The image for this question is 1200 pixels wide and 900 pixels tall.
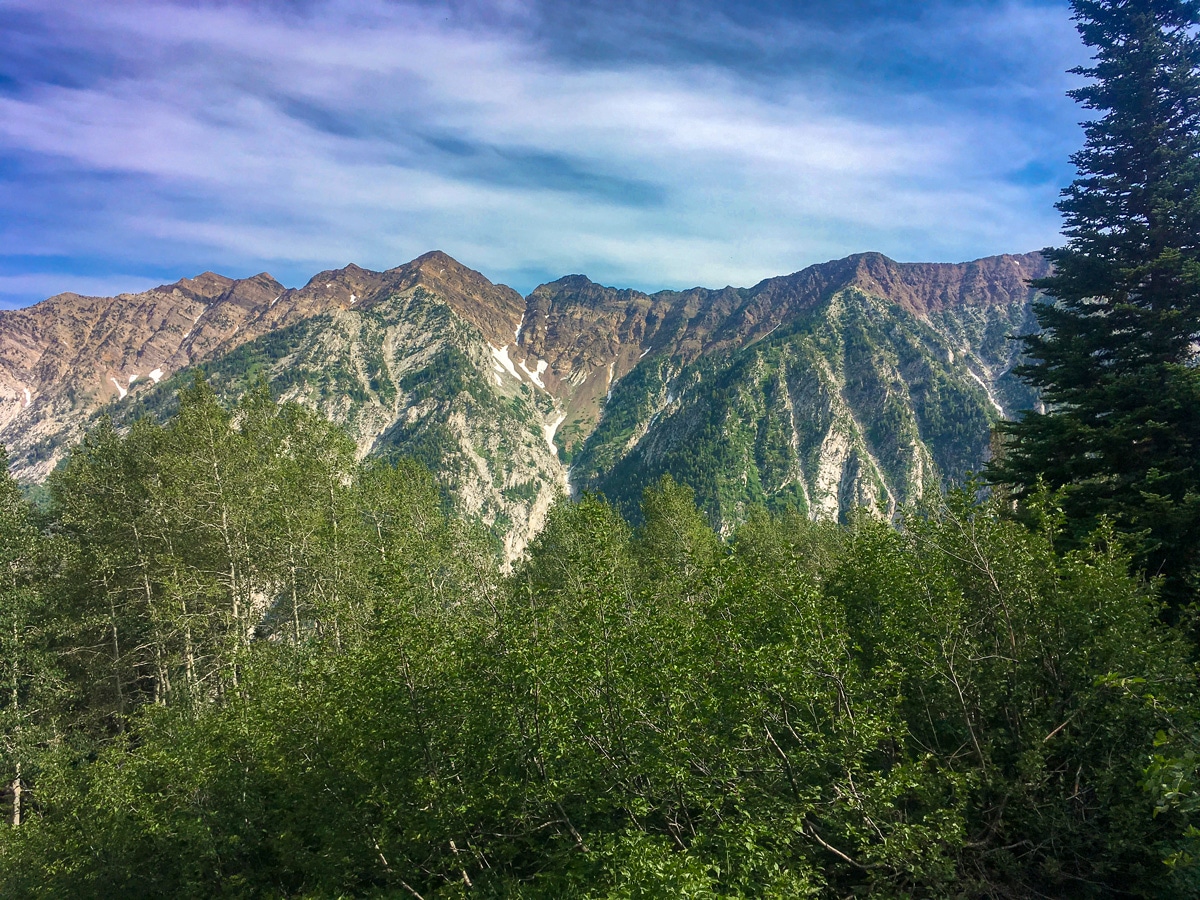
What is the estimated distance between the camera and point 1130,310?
24125mm

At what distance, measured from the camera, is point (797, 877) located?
36.1 feet

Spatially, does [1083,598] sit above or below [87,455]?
below

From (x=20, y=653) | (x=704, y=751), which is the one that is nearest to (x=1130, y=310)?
(x=704, y=751)

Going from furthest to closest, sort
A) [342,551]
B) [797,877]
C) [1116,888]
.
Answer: [342,551] → [1116,888] → [797,877]

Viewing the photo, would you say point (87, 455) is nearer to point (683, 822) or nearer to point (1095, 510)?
point (683, 822)

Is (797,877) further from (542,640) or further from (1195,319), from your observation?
(1195,319)

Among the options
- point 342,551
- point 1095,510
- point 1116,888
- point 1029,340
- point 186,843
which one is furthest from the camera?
point 342,551

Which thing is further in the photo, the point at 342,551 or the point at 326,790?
the point at 342,551

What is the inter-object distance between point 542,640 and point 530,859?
719 centimetres

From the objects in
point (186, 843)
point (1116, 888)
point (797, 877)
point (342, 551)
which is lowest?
point (186, 843)

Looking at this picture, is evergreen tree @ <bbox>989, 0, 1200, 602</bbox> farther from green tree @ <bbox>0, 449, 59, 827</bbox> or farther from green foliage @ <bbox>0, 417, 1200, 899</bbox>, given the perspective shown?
green tree @ <bbox>0, 449, 59, 827</bbox>

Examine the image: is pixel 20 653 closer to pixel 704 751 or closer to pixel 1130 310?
pixel 704 751

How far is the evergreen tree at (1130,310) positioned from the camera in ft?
71.7

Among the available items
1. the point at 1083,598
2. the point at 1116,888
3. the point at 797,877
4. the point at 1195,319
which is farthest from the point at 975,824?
the point at 1195,319
